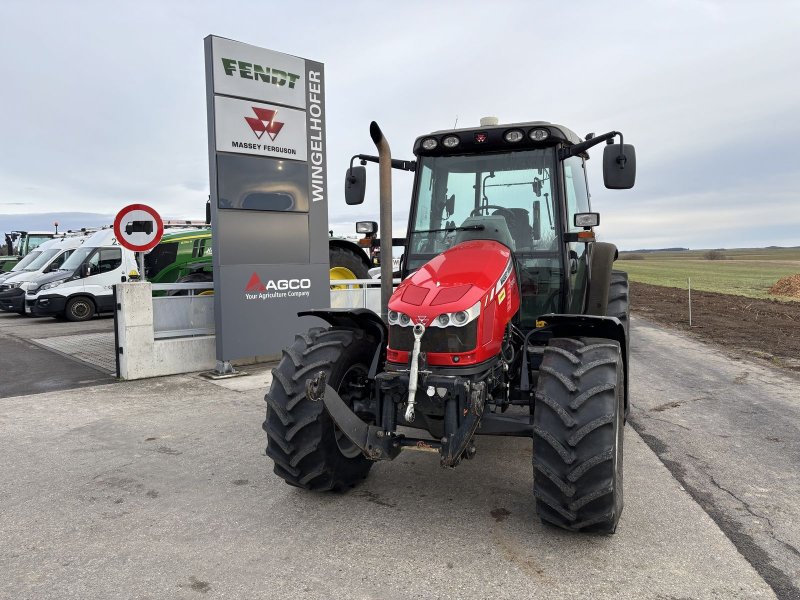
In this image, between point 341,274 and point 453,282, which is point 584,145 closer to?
point 453,282

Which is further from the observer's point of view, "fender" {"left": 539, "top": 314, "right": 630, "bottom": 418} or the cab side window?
the cab side window

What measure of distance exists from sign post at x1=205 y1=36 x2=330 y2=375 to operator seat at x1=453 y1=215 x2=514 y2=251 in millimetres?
4465

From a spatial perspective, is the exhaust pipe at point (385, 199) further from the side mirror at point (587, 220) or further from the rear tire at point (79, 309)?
the rear tire at point (79, 309)

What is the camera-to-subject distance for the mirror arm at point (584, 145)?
14.9ft

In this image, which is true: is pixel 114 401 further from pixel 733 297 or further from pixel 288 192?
pixel 733 297

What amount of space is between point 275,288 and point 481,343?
219 inches

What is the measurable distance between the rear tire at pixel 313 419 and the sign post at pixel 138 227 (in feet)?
15.5

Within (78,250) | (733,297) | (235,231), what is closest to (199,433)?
(235,231)

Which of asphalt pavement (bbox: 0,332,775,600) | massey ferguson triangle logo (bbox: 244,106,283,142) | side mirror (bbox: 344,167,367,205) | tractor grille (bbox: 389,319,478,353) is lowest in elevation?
asphalt pavement (bbox: 0,332,775,600)

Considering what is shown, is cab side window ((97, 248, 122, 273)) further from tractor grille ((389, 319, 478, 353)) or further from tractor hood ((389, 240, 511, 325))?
tractor grille ((389, 319, 478, 353))

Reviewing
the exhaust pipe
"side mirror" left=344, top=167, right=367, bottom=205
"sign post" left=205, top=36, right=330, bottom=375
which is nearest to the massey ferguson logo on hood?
"sign post" left=205, top=36, right=330, bottom=375

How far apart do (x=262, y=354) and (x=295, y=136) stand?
3221mm

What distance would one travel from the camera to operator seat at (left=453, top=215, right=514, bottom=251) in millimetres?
4452

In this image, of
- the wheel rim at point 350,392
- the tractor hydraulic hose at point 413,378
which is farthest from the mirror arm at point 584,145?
the wheel rim at point 350,392
